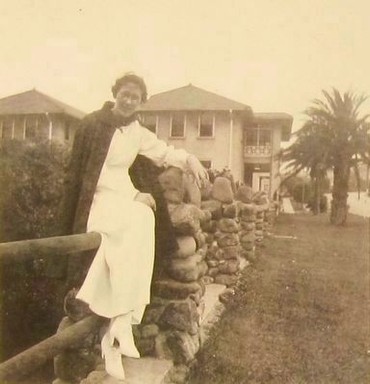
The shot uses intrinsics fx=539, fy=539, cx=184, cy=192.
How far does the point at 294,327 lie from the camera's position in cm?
316

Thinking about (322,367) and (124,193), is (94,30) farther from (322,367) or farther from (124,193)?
(322,367)

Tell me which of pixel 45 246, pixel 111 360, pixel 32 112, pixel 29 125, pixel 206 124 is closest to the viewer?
pixel 45 246

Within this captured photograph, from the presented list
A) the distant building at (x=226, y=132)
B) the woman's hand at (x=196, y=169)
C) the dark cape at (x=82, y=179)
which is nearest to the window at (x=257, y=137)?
the distant building at (x=226, y=132)

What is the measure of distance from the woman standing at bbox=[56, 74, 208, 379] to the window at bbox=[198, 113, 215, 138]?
182 cm

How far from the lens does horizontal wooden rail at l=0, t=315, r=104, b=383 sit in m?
1.51

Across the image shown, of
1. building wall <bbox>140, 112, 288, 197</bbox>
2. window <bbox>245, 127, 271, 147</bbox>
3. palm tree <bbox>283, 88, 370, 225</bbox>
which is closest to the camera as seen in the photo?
building wall <bbox>140, 112, 288, 197</bbox>

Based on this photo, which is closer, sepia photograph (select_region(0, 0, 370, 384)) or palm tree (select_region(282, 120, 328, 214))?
sepia photograph (select_region(0, 0, 370, 384))

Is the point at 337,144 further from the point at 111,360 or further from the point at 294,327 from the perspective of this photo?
the point at 111,360

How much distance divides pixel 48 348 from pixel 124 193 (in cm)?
63

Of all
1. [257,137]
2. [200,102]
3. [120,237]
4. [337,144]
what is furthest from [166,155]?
[257,137]

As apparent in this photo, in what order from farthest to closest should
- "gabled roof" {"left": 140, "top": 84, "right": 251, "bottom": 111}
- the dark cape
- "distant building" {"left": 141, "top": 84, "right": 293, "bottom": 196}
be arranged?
"gabled roof" {"left": 140, "top": 84, "right": 251, "bottom": 111}
"distant building" {"left": 141, "top": 84, "right": 293, "bottom": 196}
the dark cape

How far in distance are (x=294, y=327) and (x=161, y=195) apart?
142cm

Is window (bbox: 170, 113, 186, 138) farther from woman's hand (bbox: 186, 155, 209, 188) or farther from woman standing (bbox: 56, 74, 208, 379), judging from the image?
woman standing (bbox: 56, 74, 208, 379)

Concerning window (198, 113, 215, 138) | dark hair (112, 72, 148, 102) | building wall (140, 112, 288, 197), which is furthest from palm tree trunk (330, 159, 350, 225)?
dark hair (112, 72, 148, 102)
